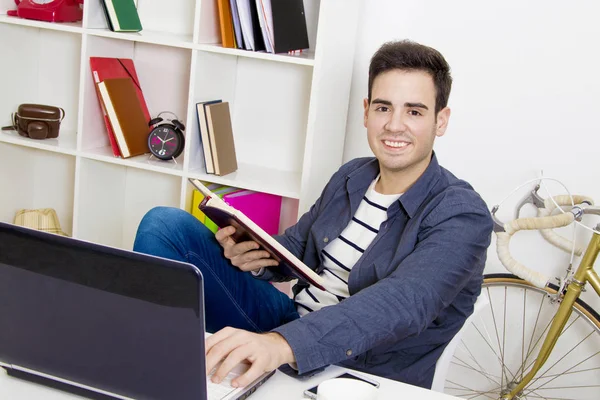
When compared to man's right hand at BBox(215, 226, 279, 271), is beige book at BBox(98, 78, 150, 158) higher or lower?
higher

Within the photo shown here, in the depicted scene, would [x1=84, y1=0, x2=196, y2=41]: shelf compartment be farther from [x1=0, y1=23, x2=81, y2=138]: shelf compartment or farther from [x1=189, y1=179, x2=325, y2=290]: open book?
[x1=189, y1=179, x2=325, y2=290]: open book

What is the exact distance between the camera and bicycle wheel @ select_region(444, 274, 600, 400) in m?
2.53

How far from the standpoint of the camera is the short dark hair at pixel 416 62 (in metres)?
1.78

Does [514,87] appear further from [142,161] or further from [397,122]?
[142,161]

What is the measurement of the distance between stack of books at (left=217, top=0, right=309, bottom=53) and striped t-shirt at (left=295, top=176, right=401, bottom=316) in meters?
0.77

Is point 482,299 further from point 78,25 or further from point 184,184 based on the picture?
point 78,25

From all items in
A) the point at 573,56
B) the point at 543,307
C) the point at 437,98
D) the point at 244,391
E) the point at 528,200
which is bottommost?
the point at 543,307

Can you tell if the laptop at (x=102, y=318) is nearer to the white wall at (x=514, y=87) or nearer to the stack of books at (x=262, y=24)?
the stack of books at (x=262, y=24)

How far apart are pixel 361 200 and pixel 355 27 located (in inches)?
35.8

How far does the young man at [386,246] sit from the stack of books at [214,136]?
60cm

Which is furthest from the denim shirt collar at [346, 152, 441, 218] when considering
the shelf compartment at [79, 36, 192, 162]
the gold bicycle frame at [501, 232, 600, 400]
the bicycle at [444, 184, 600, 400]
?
the shelf compartment at [79, 36, 192, 162]

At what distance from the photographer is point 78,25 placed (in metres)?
2.73

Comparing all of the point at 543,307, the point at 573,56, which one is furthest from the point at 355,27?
the point at 543,307

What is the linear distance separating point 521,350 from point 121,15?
73.5 inches
